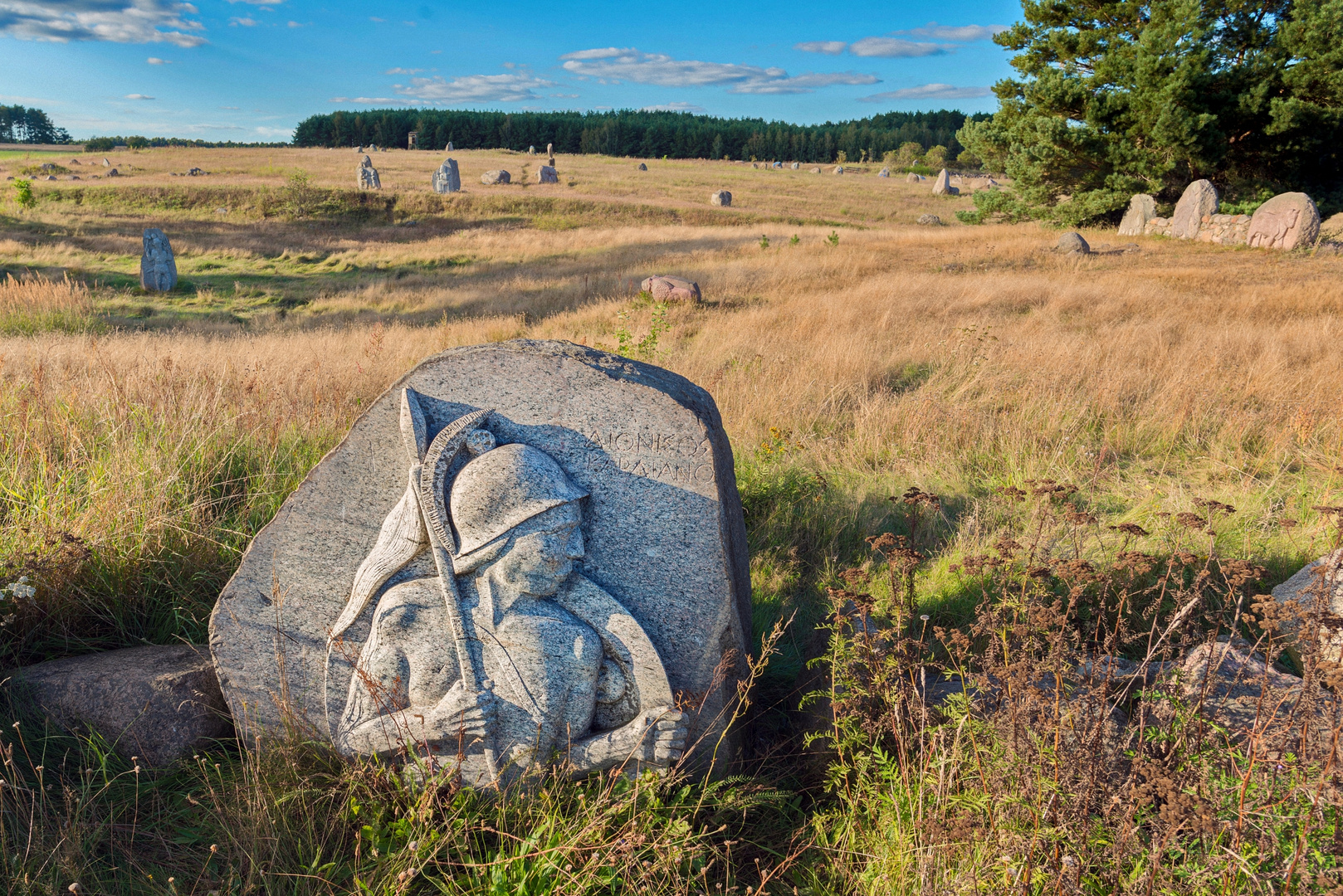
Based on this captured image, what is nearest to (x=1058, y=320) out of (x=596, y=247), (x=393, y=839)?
(x=393, y=839)

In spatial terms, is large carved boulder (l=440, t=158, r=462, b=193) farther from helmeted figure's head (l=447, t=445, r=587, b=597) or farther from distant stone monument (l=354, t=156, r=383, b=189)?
helmeted figure's head (l=447, t=445, r=587, b=597)

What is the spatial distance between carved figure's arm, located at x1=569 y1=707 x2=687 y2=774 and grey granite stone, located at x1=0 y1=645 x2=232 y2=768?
1533 millimetres

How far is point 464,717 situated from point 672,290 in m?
10.3

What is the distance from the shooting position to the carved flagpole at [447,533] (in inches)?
95.9

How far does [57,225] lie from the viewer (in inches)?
974

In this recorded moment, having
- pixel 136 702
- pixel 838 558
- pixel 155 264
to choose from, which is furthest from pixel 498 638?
pixel 155 264

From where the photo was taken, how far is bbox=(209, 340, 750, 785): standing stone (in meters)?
2.43

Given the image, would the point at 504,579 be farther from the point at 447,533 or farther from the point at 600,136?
the point at 600,136

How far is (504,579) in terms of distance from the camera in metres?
2.43

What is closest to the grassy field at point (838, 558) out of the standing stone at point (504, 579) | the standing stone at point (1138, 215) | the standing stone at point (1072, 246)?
the standing stone at point (504, 579)

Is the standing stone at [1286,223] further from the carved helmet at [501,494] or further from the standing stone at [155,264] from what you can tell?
the standing stone at [155,264]

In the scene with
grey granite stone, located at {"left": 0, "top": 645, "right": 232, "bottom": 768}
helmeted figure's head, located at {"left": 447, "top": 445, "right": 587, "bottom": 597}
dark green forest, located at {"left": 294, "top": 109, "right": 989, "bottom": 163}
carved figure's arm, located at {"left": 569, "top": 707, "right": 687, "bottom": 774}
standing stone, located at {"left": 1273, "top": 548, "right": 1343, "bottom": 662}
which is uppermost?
dark green forest, located at {"left": 294, "top": 109, "right": 989, "bottom": 163}

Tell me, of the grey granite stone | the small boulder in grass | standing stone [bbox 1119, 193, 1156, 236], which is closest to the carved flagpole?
the grey granite stone

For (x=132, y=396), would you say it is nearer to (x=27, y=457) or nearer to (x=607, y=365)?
(x=27, y=457)
